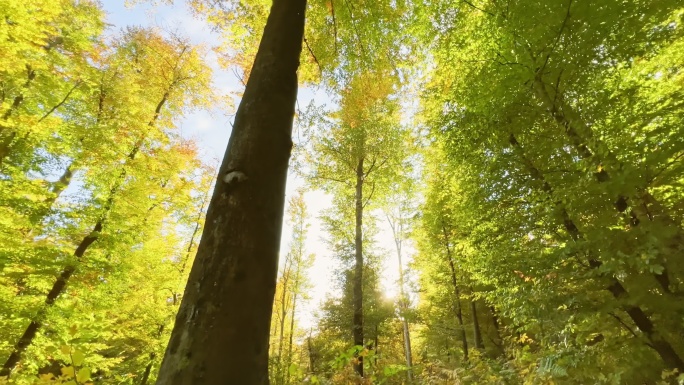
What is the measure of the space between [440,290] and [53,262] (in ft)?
51.3

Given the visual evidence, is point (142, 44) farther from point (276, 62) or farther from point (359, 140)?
point (276, 62)

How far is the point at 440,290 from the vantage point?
17094 mm

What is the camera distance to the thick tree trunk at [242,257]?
1177mm

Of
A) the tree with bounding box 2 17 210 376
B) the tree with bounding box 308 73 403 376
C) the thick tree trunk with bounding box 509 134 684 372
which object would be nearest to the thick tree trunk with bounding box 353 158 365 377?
the tree with bounding box 308 73 403 376

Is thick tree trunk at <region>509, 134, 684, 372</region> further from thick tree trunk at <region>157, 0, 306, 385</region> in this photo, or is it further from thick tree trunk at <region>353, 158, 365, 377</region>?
thick tree trunk at <region>353, 158, 365, 377</region>

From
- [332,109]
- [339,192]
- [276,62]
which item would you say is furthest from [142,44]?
[276,62]

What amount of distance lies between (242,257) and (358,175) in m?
12.2

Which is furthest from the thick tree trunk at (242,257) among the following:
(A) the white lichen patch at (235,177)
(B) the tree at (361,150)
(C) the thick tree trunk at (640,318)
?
(B) the tree at (361,150)

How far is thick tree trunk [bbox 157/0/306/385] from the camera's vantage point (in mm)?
1177

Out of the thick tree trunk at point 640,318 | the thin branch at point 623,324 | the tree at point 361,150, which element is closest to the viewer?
the thick tree trunk at point 640,318

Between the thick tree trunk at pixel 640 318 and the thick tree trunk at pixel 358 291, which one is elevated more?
the thick tree trunk at pixel 358 291

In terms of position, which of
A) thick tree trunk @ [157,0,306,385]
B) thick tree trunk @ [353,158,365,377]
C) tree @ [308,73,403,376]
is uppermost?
tree @ [308,73,403,376]

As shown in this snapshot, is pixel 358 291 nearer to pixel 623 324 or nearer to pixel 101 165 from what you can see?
pixel 623 324

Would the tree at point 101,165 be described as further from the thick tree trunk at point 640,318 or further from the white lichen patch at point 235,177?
the thick tree trunk at point 640,318
